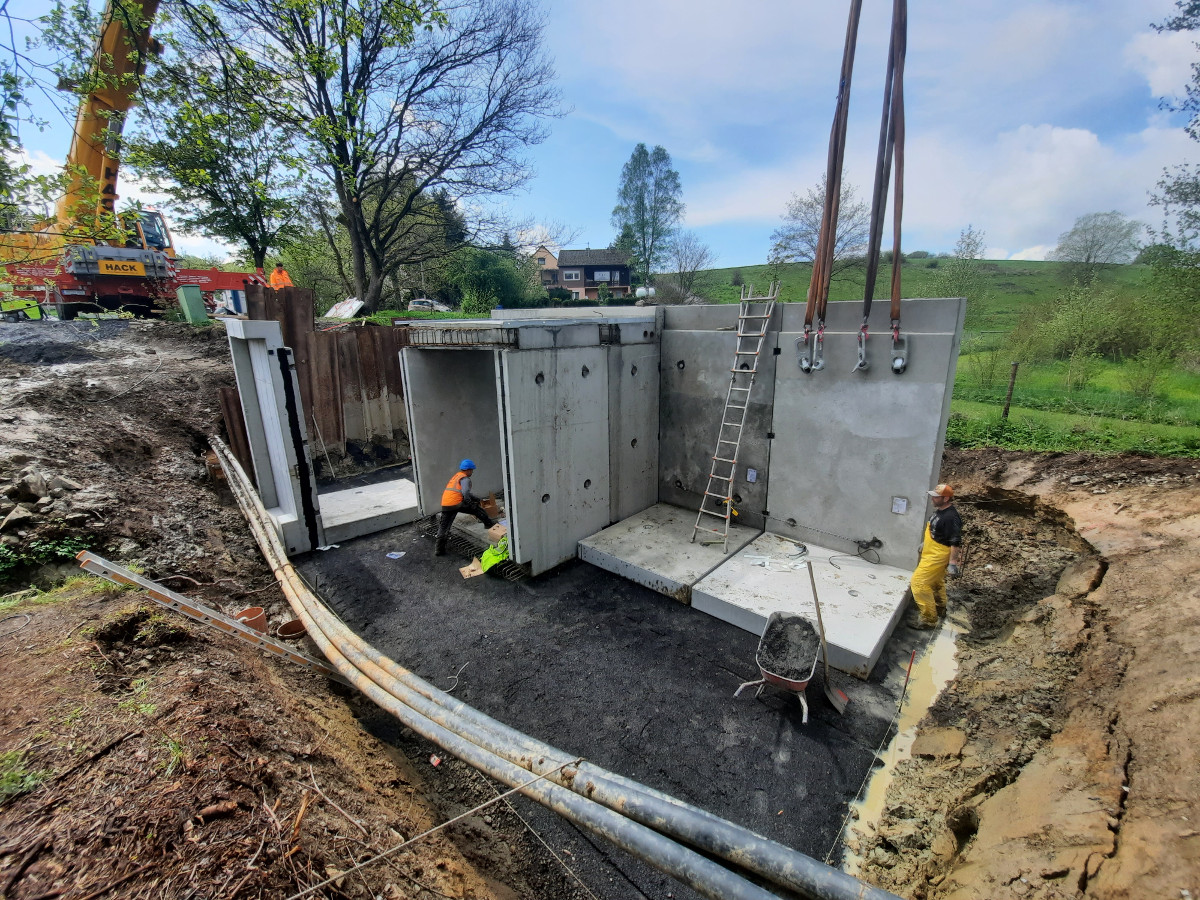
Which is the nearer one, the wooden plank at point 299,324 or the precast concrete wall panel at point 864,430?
the precast concrete wall panel at point 864,430

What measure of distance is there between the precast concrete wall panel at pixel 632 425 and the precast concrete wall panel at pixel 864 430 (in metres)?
2.10

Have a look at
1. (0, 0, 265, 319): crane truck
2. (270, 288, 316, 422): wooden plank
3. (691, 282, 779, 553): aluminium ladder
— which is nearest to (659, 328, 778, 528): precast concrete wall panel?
(691, 282, 779, 553): aluminium ladder

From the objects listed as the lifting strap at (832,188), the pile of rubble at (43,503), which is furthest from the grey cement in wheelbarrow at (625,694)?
the lifting strap at (832,188)

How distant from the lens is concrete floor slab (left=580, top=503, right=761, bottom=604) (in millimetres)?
6605

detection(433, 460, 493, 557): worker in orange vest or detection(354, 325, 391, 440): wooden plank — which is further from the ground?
detection(354, 325, 391, 440): wooden plank

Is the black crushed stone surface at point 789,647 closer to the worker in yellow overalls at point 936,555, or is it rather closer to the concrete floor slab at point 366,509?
the worker in yellow overalls at point 936,555

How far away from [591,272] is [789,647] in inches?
1939

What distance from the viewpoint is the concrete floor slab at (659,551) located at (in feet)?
21.7

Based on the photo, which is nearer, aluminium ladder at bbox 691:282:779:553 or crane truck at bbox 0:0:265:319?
aluminium ladder at bbox 691:282:779:553

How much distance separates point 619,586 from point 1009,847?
177 inches

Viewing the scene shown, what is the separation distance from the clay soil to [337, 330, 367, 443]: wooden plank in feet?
13.5

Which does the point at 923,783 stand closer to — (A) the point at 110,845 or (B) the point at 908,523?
(B) the point at 908,523

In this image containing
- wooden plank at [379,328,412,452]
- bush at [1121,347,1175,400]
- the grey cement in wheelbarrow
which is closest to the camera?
the grey cement in wheelbarrow

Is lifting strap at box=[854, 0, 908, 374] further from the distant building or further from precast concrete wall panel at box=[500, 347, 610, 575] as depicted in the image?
the distant building
